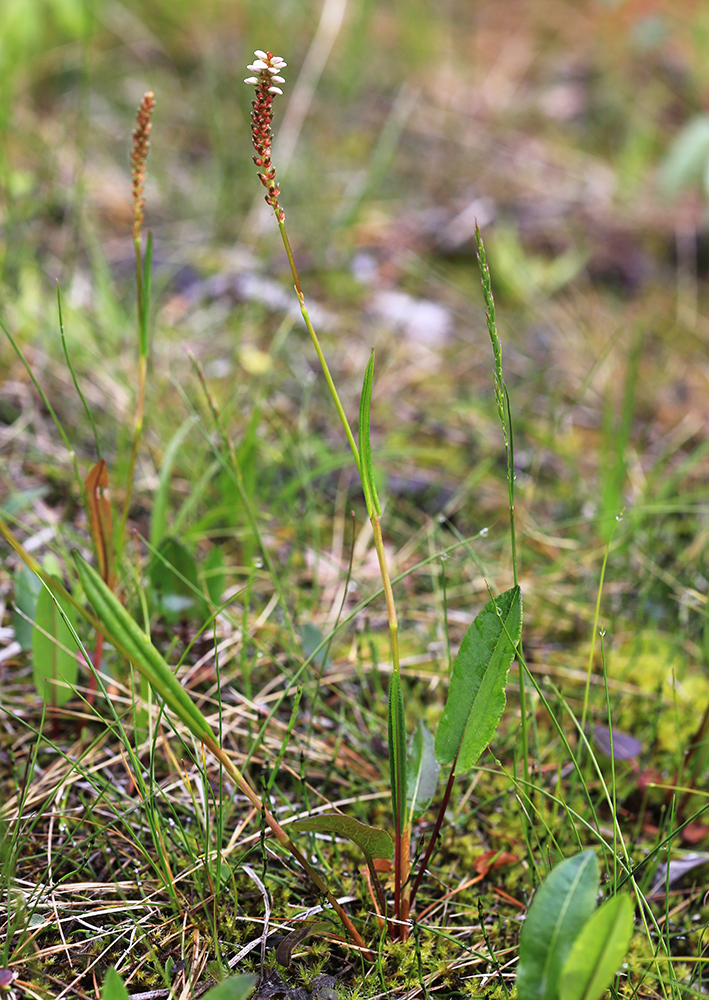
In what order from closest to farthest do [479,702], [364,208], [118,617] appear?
[118,617], [479,702], [364,208]

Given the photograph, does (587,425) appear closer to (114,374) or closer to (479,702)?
(114,374)

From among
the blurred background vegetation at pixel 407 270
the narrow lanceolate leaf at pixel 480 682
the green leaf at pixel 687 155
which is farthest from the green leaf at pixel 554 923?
the green leaf at pixel 687 155

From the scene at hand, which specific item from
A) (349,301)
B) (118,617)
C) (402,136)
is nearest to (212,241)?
(349,301)

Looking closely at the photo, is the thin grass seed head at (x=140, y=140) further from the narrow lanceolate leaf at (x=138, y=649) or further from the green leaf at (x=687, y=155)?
the green leaf at (x=687, y=155)

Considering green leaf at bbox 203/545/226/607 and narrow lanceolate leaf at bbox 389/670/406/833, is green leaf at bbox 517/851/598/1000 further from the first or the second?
green leaf at bbox 203/545/226/607

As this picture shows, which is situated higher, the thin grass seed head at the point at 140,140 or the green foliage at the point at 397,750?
the thin grass seed head at the point at 140,140

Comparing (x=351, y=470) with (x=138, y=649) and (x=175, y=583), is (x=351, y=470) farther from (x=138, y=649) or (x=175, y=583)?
(x=138, y=649)
